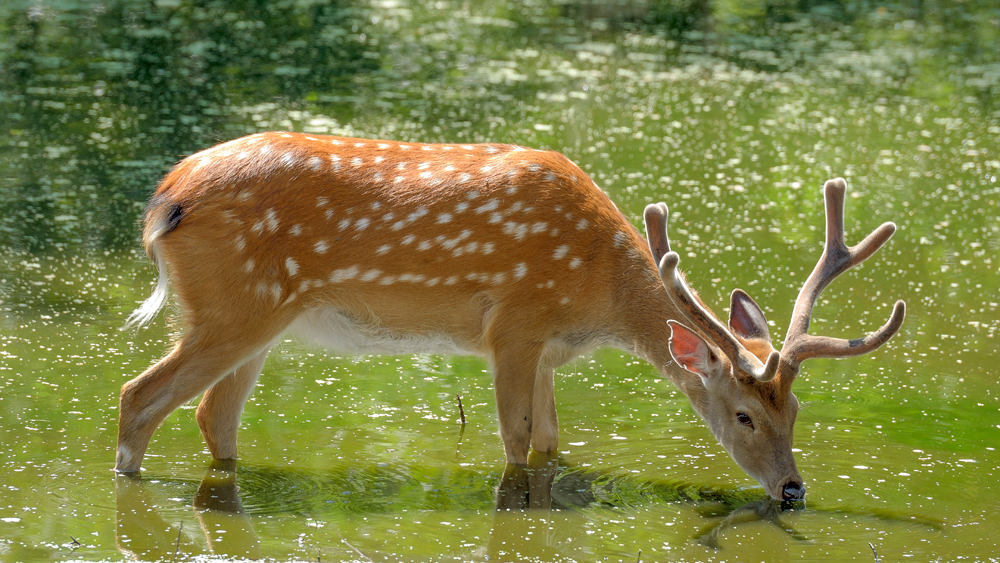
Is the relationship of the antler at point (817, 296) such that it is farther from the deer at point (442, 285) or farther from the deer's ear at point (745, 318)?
the deer's ear at point (745, 318)

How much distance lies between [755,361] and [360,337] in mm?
1710

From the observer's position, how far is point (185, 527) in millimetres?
4742

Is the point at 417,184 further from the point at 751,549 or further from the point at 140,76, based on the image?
the point at 140,76

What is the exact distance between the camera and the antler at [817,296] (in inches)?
197

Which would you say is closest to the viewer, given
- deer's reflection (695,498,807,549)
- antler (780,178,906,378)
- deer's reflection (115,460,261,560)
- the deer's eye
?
deer's reflection (115,460,261,560)

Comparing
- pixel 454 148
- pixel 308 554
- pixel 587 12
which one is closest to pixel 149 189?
pixel 454 148

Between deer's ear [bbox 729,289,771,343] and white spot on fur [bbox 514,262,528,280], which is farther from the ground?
white spot on fur [bbox 514,262,528,280]

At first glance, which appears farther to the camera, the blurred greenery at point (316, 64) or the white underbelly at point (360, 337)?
the blurred greenery at point (316, 64)

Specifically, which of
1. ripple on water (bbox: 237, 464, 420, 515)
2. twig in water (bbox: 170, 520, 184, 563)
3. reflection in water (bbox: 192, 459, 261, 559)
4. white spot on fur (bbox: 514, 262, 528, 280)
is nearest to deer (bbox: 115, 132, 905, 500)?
white spot on fur (bbox: 514, 262, 528, 280)

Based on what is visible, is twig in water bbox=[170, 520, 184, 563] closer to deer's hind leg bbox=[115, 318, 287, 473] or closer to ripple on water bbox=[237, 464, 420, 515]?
ripple on water bbox=[237, 464, 420, 515]

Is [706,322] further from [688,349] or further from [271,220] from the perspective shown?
[271,220]

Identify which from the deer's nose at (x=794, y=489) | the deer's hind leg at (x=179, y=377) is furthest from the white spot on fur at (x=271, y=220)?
the deer's nose at (x=794, y=489)

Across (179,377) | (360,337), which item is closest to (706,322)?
(360,337)

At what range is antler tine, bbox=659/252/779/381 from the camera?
5020 mm
